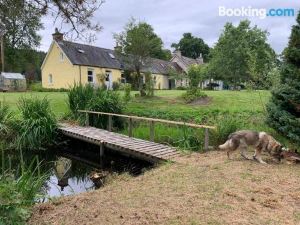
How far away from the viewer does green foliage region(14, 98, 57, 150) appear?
1152cm

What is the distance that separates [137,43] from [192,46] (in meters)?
54.5

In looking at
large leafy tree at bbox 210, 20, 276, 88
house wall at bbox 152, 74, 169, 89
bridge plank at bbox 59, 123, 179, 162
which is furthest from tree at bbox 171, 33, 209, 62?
bridge plank at bbox 59, 123, 179, 162

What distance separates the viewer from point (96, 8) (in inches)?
283

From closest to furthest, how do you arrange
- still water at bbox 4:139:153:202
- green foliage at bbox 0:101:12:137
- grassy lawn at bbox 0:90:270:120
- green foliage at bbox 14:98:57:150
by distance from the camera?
still water at bbox 4:139:153:202 < green foliage at bbox 14:98:57:150 < green foliage at bbox 0:101:12:137 < grassy lawn at bbox 0:90:270:120

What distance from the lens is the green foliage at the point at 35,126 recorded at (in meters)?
11.5

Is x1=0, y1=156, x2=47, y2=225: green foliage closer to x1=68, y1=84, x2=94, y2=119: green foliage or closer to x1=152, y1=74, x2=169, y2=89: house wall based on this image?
x1=68, y1=84, x2=94, y2=119: green foliage

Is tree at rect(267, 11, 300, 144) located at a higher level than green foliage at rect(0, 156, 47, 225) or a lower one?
higher

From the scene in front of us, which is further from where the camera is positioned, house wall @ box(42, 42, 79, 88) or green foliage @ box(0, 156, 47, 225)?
house wall @ box(42, 42, 79, 88)

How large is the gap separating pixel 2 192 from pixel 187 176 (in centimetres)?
319

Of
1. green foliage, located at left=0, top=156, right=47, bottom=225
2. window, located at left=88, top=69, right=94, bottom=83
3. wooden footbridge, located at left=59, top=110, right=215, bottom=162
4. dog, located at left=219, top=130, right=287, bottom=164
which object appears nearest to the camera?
green foliage, located at left=0, top=156, right=47, bottom=225

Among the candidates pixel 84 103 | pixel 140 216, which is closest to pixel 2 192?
pixel 140 216

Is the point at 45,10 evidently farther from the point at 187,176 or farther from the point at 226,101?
the point at 226,101

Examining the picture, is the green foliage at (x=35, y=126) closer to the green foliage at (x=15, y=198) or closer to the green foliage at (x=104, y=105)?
the green foliage at (x=104, y=105)

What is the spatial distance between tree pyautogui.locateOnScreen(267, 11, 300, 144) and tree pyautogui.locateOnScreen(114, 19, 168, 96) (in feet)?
36.0
